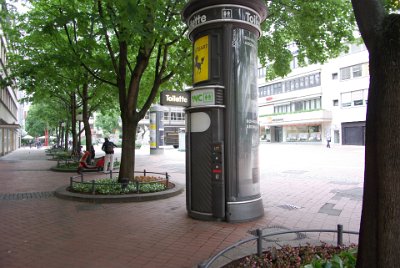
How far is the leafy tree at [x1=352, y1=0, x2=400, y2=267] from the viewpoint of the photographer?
115 inches

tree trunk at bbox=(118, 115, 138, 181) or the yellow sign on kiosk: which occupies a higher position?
the yellow sign on kiosk

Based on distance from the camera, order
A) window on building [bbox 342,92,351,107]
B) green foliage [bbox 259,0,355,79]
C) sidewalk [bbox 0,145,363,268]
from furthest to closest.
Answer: window on building [bbox 342,92,351,107]
green foliage [bbox 259,0,355,79]
sidewalk [bbox 0,145,363,268]

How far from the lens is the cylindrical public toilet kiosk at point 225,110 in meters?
6.73

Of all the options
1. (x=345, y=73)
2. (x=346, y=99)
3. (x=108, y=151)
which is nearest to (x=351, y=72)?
(x=345, y=73)

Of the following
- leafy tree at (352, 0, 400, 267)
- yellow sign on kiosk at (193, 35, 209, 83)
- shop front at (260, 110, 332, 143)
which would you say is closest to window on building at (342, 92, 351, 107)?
shop front at (260, 110, 332, 143)

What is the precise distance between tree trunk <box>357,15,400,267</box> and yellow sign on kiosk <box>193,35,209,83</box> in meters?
4.07

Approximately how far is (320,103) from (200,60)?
157 ft

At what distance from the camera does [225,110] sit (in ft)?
22.3

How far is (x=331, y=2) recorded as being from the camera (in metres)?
10.2

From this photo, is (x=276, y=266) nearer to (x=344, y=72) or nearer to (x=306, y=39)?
(x=306, y=39)

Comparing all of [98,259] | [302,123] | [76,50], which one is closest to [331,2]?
[76,50]

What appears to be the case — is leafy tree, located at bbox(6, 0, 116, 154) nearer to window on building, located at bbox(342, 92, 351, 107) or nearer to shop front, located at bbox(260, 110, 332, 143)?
window on building, located at bbox(342, 92, 351, 107)

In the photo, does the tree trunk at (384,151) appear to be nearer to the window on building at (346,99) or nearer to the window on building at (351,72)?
the window on building at (351,72)

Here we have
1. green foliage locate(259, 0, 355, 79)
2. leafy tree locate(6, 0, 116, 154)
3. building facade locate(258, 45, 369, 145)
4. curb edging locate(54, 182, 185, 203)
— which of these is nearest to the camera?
curb edging locate(54, 182, 185, 203)
